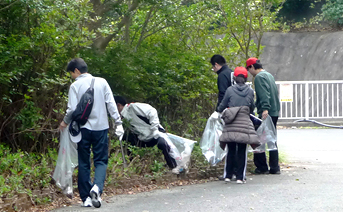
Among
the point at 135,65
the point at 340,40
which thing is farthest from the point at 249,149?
the point at 340,40

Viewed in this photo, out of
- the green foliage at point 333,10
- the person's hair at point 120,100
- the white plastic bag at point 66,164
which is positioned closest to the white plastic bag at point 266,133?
the person's hair at point 120,100

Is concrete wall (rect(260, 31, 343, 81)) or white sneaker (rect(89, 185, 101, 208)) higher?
concrete wall (rect(260, 31, 343, 81))

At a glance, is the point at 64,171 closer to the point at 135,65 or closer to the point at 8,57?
the point at 8,57

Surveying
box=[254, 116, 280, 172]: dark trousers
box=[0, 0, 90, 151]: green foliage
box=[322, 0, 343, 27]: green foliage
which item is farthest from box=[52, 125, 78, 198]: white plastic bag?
box=[322, 0, 343, 27]: green foliage

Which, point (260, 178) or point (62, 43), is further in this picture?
point (260, 178)

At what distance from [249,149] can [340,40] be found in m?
23.0

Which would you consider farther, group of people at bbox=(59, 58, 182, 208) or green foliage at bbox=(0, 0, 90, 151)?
green foliage at bbox=(0, 0, 90, 151)

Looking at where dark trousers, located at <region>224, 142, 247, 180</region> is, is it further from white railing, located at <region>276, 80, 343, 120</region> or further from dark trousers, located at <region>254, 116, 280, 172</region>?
white railing, located at <region>276, 80, 343, 120</region>

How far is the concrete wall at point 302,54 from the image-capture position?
96.2 feet

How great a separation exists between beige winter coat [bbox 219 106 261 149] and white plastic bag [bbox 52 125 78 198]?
236 cm

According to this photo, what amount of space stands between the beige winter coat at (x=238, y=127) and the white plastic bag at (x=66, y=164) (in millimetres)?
2356

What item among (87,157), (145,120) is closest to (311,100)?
(145,120)

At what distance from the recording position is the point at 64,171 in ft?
19.6

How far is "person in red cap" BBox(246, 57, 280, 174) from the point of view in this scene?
8156mm
